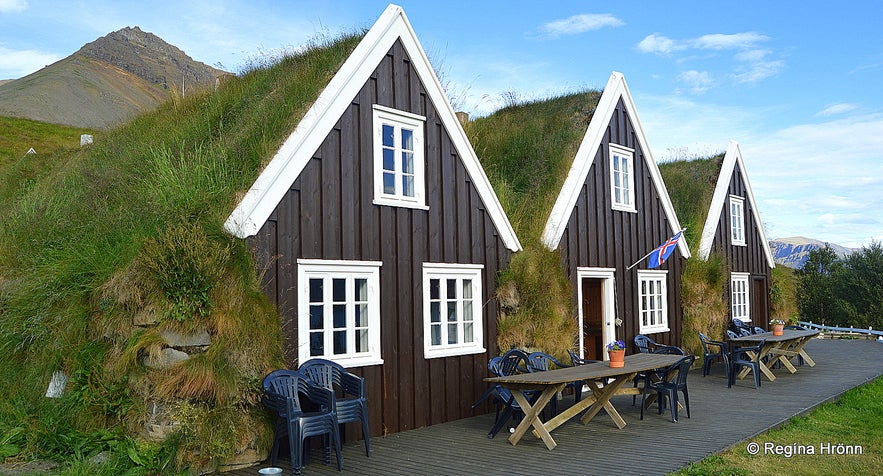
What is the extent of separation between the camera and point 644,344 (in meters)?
13.8

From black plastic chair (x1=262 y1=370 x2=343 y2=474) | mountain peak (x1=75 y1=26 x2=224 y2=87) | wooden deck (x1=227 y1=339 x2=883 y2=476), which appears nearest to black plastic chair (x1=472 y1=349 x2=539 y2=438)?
wooden deck (x1=227 y1=339 x2=883 y2=476)

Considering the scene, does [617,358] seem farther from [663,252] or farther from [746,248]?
[746,248]

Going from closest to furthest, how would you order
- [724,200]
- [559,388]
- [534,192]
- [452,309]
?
1. [559,388]
2. [452,309]
3. [534,192]
4. [724,200]

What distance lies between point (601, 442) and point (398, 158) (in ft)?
14.6

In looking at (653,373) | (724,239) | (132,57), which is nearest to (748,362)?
(653,373)

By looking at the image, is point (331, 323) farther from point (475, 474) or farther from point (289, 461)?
point (475, 474)

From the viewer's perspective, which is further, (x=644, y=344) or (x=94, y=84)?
(x=94, y=84)

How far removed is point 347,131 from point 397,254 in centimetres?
173

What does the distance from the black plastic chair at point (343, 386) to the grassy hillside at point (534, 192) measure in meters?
3.40

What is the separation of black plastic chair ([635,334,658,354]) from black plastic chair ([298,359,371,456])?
7.05 metres

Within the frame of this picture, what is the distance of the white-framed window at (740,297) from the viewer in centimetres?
1802

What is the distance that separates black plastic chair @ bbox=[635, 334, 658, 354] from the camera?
13.7m

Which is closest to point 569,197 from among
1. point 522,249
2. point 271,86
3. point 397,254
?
point 522,249

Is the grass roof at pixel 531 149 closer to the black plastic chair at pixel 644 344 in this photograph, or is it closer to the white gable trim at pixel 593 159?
the white gable trim at pixel 593 159
